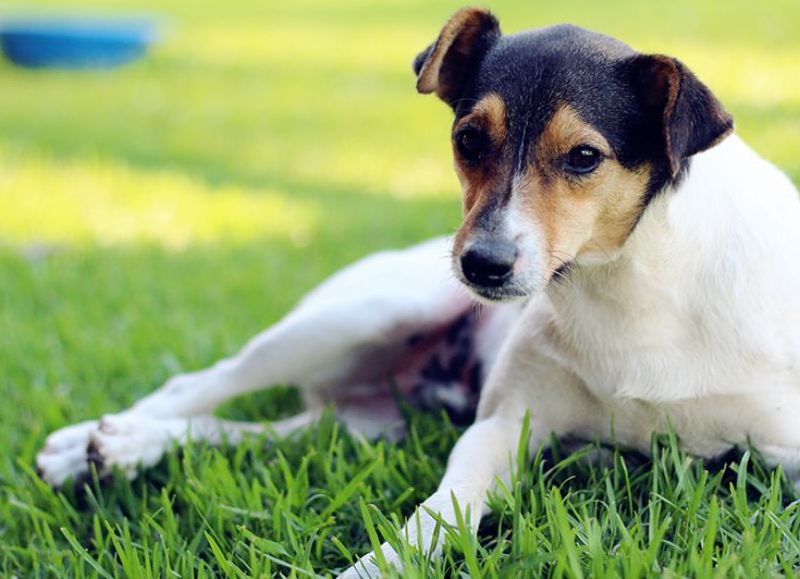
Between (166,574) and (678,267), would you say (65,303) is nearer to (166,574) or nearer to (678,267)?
(166,574)

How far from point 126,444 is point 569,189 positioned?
179 cm

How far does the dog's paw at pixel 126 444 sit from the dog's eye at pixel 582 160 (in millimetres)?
1765

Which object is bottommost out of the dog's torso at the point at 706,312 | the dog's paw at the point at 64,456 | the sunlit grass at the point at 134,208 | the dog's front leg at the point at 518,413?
the sunlit grass at the point at 134,208

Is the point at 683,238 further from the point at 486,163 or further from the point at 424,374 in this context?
the point at 424,374

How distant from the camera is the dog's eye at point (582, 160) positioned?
2.95 m

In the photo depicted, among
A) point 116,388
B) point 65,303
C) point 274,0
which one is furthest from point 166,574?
point 274,0

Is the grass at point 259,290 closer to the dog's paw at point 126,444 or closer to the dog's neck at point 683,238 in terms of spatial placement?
the dog's paw at point 126,444

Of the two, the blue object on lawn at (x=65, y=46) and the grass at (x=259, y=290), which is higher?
the blue object on lawn at (x=65, y=46)

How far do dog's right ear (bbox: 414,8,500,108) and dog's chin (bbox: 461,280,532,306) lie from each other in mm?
682

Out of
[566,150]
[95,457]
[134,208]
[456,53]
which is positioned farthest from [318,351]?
[134,208]

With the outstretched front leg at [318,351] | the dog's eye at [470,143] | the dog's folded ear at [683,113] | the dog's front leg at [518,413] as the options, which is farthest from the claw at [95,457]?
the dog's folded ear at [683,113]

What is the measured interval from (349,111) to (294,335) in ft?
24.6

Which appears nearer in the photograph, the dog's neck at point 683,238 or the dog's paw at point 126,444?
the dog's neck at point 683,238

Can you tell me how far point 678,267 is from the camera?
3117 mm
